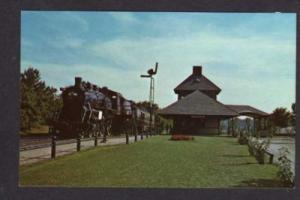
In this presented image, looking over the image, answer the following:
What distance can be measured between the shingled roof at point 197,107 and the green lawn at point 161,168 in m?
0.55

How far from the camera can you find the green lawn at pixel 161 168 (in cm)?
973

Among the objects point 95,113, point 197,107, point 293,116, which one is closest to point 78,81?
point 197,107

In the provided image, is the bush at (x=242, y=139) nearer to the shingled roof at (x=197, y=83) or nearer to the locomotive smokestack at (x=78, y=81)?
the shingled roof at (x=197, y=83)

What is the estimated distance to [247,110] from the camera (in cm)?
1036

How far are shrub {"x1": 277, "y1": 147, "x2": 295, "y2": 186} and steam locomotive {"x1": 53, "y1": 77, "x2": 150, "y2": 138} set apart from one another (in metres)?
2.83

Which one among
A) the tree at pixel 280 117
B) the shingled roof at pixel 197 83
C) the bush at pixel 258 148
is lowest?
the bush at pixel 258 148

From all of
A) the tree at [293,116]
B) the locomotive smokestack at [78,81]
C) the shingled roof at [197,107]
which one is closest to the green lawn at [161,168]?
the shingled roof at [197,107]

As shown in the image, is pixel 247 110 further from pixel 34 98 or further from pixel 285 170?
pixel 34 98

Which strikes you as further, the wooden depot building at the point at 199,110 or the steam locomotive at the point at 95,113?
the steam locomotive at the point at 95,113

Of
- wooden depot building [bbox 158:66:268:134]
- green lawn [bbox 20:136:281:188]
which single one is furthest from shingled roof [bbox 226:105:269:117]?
green lawn [bbox 20:136:281:188]

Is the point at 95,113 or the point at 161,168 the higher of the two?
the point at 95,113

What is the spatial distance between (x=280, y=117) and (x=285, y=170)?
3.52ft

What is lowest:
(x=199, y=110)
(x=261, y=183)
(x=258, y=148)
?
(x=261, y=183)

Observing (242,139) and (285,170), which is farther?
(242,139)
